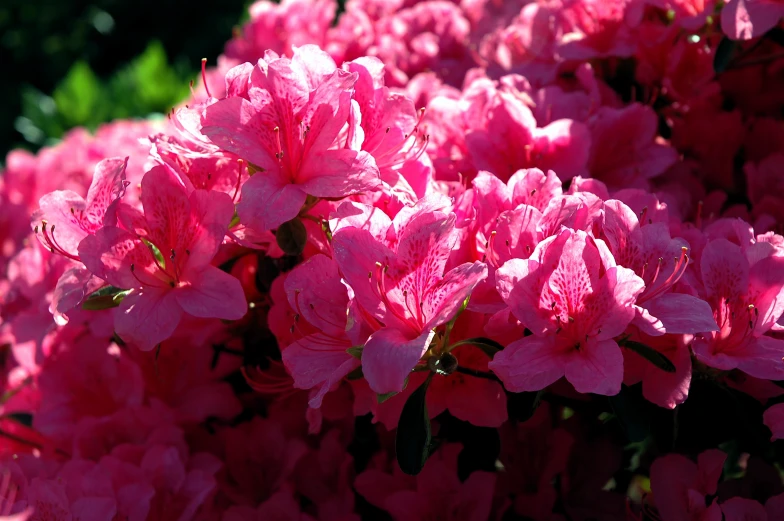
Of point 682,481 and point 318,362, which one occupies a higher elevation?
point 318,362

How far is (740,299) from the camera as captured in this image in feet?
3.07

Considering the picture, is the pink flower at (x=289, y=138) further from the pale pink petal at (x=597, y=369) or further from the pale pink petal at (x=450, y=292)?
the pale pink petal at (x=597, y=369)

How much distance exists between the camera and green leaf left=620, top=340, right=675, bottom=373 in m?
0.88

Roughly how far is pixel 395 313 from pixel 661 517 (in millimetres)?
428

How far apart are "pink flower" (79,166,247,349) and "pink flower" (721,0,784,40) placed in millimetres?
723

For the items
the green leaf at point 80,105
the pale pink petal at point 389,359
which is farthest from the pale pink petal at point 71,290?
the green leaf at point 80,105

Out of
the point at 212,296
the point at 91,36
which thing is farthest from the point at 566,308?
the point at 91,36

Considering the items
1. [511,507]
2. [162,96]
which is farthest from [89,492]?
[162,96]

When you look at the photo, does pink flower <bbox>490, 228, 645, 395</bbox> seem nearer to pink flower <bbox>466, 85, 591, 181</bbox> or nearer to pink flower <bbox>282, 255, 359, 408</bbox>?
pink flower <bbox>282, 255, 359, 408</bbox>

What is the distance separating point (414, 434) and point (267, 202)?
295 millimetres

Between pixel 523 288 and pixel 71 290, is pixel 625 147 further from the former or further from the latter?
pixel 71 290

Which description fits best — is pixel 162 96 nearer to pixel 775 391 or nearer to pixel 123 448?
pixel 123 448

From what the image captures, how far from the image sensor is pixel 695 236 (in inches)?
39.7

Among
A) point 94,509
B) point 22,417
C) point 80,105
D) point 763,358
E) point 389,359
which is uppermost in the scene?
point 389,359
